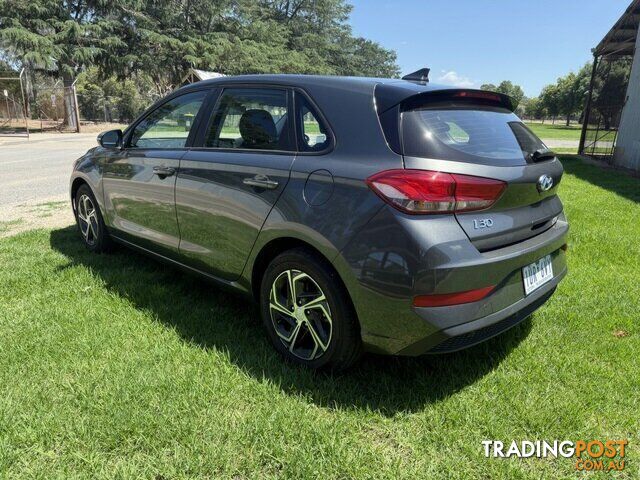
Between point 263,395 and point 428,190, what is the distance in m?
1.39

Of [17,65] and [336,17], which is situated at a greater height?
[336,17]

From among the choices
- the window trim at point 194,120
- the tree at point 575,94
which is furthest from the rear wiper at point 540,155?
the tree at point 575,94

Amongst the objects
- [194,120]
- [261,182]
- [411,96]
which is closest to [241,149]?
[261,182]

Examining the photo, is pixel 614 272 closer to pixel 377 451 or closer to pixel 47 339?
pixel 377 451

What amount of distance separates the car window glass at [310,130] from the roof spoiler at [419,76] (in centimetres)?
74

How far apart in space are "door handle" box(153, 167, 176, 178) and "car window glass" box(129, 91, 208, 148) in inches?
8.0

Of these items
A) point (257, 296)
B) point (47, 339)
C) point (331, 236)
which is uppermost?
point (331, 236)

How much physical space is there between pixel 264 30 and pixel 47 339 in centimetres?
4483

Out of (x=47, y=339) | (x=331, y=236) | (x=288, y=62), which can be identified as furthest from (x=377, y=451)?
(x=288, y=62)

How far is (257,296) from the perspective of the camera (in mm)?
3104

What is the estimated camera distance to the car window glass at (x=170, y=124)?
11.8ft

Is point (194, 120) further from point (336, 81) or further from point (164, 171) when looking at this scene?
point (336, 81)

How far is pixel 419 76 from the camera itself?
3143 mm

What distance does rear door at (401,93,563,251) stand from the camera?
7.53ft
